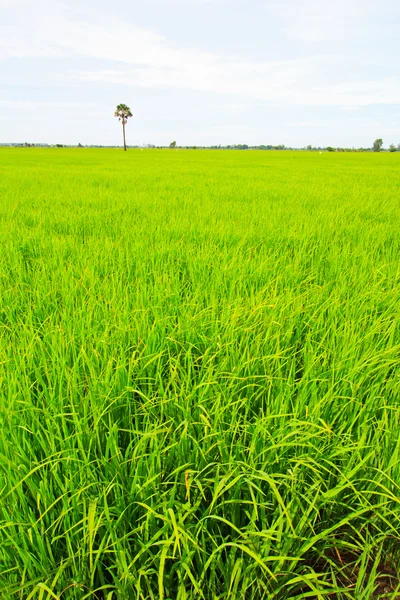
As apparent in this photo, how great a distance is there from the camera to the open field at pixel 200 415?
0.71 metres

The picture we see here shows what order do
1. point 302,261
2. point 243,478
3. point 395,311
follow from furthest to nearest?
point 302,261, point 395,311, point 243,478

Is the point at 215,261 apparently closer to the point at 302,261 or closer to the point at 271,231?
the point at 302,261

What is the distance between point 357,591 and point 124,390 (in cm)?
72

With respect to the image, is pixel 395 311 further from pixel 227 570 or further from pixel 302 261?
pixel 227 570

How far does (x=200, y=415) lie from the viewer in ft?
2.87

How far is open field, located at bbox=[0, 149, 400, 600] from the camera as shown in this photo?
71cm

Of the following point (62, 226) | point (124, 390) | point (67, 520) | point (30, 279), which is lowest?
point (67, 520)

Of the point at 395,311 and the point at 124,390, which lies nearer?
the point at 124,390

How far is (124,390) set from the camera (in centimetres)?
102

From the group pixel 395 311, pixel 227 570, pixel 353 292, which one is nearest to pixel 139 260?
pixel 353 292

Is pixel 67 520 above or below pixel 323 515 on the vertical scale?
above

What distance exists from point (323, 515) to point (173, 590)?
1.31 feet

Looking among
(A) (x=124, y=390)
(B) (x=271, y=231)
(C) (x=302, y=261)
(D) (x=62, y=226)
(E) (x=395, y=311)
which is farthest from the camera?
(D) (x=62, y=226)

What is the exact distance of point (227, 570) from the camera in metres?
0.70
